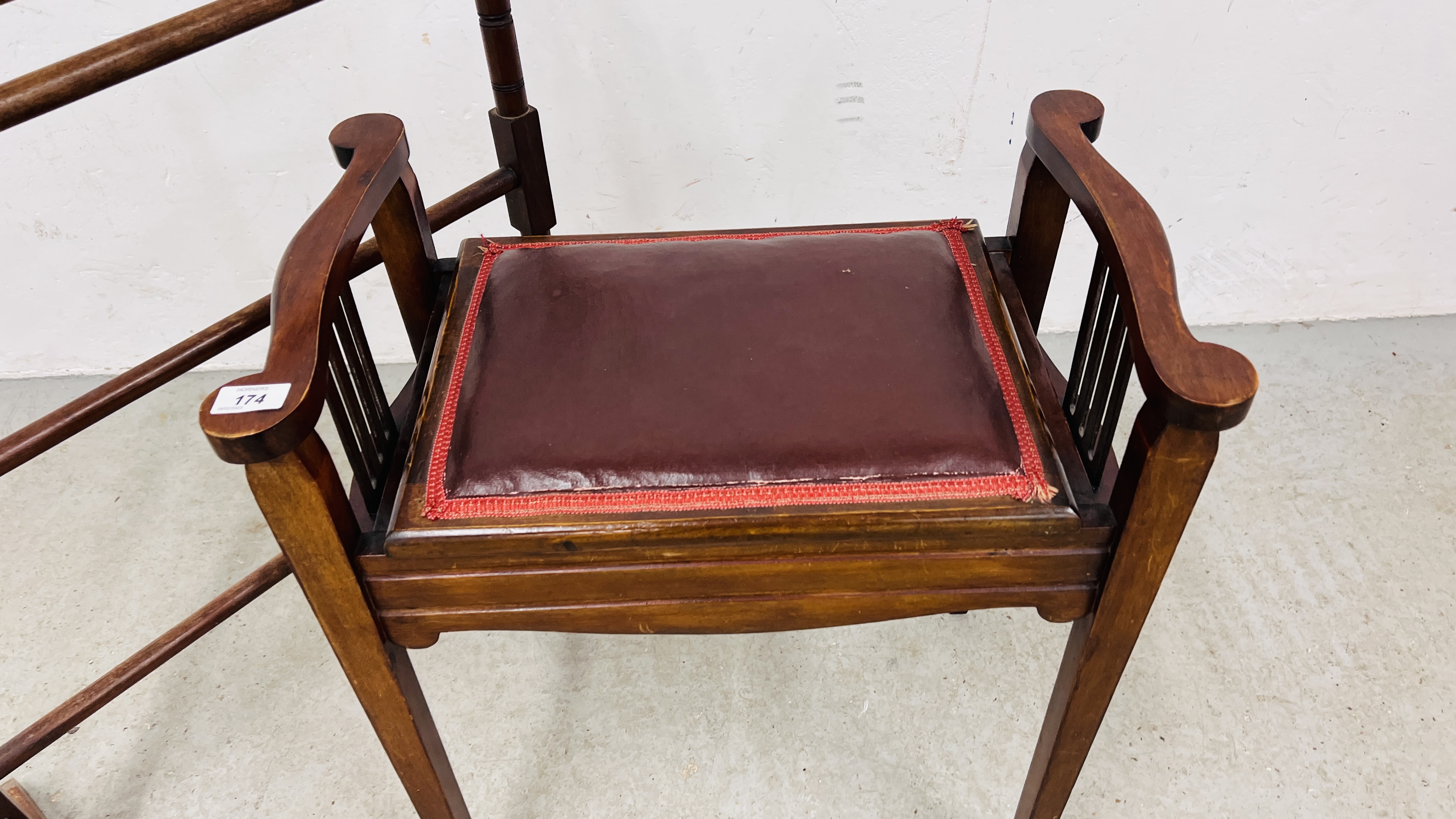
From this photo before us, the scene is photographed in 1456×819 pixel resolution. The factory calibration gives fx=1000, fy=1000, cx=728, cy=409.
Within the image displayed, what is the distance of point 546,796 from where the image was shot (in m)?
1.27

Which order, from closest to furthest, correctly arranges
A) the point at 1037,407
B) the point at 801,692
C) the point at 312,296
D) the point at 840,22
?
the point at 312,296, the point at 1037,407, the point at 801,692, the point at 840,22

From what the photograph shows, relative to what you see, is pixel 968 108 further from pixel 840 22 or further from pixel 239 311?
pixel 239 311

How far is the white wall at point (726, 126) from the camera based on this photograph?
1.57m

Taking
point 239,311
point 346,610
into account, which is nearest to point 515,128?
point 239,311

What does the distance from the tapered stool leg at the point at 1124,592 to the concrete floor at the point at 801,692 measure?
28 centimetres

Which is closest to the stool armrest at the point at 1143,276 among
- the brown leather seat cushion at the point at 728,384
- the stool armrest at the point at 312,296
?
the brown leather seat cushion at the point at 728,384

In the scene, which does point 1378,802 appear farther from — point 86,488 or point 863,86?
point 86,488

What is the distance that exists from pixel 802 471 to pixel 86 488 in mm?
1442

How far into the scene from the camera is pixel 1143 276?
2.61 ft

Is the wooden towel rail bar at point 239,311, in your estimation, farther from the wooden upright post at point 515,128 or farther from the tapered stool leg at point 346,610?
the tapered stool leg at point 346,610

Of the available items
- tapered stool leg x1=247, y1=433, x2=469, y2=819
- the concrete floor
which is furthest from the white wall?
tapered stool leg x1=247, y1=433, x2=469, y2=819

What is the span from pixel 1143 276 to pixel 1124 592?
0.27m

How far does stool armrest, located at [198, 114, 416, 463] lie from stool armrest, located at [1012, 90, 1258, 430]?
23.9 inches

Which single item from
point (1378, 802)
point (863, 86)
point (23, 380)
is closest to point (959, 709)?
point (1378, 802)
